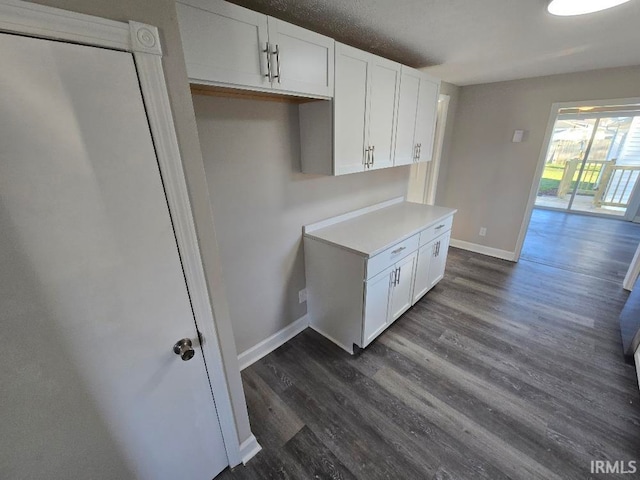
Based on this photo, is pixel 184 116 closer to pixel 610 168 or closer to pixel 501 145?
pixel 501 145

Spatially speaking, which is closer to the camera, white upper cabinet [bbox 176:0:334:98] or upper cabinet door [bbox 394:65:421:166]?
white upper cabinet [bbox 176:0:334:98]

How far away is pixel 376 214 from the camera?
8.75ft

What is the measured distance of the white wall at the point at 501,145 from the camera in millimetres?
2809

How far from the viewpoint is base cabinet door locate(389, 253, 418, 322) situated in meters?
2.19

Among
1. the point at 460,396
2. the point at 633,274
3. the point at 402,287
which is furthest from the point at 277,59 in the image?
the point at 633,274

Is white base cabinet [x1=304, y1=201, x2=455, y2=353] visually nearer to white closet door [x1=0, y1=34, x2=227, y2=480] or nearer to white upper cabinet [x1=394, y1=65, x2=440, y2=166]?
white upper cabinet [x1=394, y1=65, x2=440, y2=166]

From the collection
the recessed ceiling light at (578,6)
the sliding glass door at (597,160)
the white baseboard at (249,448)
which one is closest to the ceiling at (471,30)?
the recessed ceiling light at (578,6)

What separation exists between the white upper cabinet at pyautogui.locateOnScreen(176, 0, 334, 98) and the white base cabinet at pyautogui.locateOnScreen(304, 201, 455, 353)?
3.40ft

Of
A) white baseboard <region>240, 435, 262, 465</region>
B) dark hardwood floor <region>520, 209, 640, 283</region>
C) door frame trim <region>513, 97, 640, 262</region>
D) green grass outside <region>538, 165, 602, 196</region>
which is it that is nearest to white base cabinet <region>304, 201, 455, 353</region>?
white baseboard <region>240, 435, 262, 465</region>

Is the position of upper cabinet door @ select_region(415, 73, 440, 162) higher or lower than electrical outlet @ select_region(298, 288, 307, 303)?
higher

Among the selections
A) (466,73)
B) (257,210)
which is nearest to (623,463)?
(257,210)

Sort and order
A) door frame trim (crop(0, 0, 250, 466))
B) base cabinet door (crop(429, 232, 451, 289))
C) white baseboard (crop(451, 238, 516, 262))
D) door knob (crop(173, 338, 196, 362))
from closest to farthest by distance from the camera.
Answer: door frame trim (crop(0, 0, 250, 466)) < door knob (crop(173, 338, 196, 362)) < base cabinet door (crop(429, 232, 451, 289)) < white baseboard (crop(451, 238, 516, 262))

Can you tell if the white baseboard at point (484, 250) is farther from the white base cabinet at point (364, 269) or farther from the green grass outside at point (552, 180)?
the green grass outside at point (552, 180)

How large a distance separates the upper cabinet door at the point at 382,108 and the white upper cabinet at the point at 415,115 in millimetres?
103
